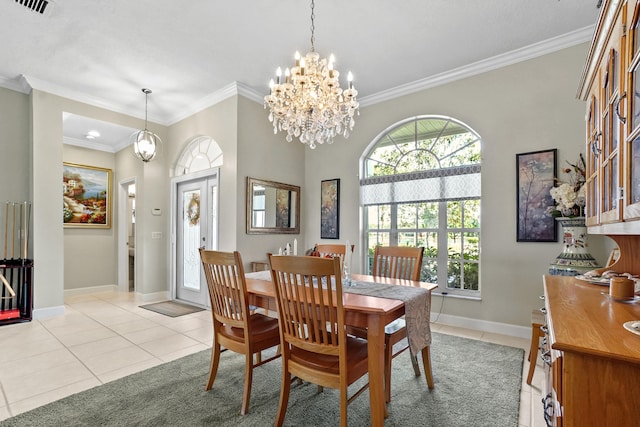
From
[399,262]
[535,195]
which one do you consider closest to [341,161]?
[399,262]

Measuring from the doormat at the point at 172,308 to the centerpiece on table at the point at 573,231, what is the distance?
4.33 metres

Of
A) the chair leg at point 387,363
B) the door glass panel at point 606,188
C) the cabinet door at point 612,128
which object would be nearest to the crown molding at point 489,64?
the cabinet door at point 612,128

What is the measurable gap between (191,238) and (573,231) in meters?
4.87

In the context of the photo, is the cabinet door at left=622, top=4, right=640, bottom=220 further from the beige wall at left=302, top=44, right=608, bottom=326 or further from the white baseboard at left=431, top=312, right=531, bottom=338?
the white baseboard at left=431, top=312, right=531, bottom=338

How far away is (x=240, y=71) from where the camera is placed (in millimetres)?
3986

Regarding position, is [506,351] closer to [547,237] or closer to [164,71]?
[547,237]

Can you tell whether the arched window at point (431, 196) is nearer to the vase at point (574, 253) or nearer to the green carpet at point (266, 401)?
the vase at point (574, 253)

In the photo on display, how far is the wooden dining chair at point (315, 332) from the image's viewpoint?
161cm

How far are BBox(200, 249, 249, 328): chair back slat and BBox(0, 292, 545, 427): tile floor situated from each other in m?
1.10

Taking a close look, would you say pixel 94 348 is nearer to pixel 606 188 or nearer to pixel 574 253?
pixel 606 188

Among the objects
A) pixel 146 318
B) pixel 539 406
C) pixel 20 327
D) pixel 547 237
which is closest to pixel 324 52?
pixel 547 237

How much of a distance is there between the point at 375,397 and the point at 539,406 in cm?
124

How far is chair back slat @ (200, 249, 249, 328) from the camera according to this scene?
78.1 inches

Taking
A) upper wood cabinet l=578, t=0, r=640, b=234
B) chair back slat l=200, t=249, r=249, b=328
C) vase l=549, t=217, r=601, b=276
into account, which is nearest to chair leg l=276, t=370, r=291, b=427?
chair back slat l=200, t=249, r=249, b=328
